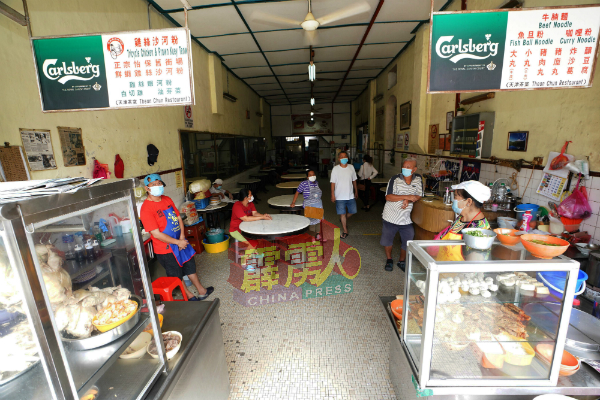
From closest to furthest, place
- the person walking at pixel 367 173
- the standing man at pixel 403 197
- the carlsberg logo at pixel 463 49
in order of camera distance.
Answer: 1. the carlsberg logo at pixel 463 49
2. the standing man at pixel 403 197
3. the person walking at pixel 367 173

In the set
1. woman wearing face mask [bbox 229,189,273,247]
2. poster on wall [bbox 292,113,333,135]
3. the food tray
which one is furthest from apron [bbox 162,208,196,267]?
poster on wall [bbox 292,113,333,135]

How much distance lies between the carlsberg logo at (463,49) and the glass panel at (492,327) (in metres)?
1.69

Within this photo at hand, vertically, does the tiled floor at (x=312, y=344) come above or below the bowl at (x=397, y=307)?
below

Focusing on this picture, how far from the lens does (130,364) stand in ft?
4.73

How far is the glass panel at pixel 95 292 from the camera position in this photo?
1.06 metres

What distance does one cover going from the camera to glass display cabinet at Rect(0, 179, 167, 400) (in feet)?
2.76

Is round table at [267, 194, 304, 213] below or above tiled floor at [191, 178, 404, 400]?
above

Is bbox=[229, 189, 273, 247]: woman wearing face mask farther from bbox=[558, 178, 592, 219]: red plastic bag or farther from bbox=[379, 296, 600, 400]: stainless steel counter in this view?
bbox=[558, 178, 592, 219]: red plastic bag

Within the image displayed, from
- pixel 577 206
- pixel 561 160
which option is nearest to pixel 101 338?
pixel 577 206

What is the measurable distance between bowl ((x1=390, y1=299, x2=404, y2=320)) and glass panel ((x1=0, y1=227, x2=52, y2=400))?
6.34 feet

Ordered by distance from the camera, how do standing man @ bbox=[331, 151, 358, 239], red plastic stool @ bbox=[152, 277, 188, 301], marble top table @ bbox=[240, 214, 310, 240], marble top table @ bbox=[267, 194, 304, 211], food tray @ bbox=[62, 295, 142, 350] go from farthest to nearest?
standing man @ bbox=[331, 151, 358, 239] < marble top table @ bbox=[267, 194, 304, 211] < marble top table @ bbox=[240, 214, 310, 240] < red plastic stool @ bbox=[152, 277, 188, 301] < food tray @ bbox=[62, 295, 142, 350]

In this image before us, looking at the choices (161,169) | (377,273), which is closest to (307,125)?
(161,169)

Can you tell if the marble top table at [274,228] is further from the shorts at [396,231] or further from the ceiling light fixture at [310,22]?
the ceiling light fixture at [310,22]

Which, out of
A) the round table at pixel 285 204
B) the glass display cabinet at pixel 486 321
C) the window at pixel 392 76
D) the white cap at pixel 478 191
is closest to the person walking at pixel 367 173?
the window at pixel 392 76
